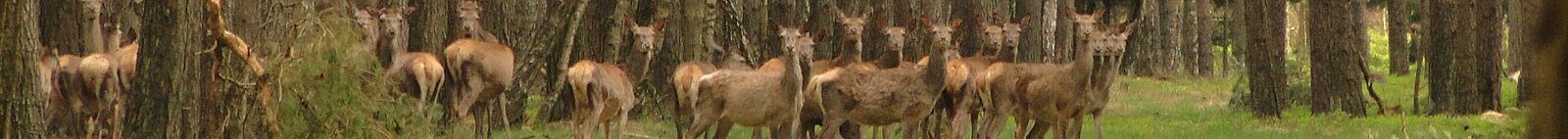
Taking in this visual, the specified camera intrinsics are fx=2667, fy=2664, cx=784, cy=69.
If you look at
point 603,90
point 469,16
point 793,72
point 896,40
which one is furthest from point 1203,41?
point 793,72

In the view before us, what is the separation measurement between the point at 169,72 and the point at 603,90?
202 inches

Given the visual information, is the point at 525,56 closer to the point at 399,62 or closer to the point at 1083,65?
the point at 399,62

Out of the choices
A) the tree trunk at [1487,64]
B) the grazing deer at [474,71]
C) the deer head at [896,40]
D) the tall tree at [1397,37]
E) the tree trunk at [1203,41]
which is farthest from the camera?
the tree trunk at [1203,41]

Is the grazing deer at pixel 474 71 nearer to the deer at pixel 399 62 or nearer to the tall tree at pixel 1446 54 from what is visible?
the deer at pixel 399 62

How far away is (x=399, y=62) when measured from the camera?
1473 centimetres

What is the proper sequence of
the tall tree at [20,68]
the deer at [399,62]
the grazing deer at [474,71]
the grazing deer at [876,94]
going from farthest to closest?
the grazing deer at [474,71], the deer at [399,62], the grazing deer at [876,94], the tall tree at [20,68]

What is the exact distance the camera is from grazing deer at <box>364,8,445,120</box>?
1445 cm

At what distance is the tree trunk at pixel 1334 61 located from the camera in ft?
59.3

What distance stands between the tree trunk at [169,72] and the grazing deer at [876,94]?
166 inches

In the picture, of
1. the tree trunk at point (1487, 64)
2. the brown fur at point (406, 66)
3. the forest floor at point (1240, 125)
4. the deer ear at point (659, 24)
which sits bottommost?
the forest floor at point (1240, 125)

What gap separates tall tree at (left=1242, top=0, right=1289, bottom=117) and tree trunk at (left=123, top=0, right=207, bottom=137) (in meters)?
10.3

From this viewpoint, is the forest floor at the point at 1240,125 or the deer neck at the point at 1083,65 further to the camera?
the forest floor at the point at 1240,125

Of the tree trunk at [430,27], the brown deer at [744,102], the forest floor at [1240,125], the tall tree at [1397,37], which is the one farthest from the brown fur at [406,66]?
the tall tree at [1397,37]

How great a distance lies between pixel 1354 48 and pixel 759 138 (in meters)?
7.03
